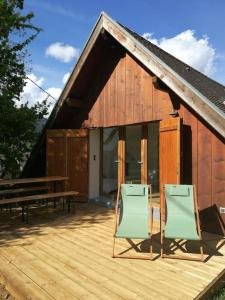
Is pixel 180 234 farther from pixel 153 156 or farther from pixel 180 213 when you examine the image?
pixel 153 156

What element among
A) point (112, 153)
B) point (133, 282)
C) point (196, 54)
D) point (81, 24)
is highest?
point (196, 54)

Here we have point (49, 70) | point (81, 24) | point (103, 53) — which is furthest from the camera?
point (49, 70)

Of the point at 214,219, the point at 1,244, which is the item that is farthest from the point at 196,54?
the point at 1,244

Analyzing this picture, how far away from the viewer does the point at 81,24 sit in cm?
1041

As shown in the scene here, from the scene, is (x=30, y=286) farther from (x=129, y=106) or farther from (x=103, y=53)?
(x=103, y=53)

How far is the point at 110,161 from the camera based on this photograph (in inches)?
354

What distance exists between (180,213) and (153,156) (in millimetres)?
2620

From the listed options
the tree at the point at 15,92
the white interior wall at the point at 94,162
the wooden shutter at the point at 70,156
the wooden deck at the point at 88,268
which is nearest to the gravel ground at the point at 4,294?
the wooden deck at the point at 88,268

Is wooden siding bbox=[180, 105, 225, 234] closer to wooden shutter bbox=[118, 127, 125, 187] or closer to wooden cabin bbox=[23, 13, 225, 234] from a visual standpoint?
wooden cabin bbox=[23, 13, 225, 234]

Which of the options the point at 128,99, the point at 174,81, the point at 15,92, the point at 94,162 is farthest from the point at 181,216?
the point at 15,92

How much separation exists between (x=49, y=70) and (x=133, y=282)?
536 inches

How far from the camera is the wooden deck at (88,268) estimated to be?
352 centimetres

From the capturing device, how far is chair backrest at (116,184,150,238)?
15.5 ft

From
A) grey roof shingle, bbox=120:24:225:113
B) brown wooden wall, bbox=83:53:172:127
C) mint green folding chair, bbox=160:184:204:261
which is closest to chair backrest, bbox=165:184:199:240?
mint green folding chair, bbox=160:184:204:261
